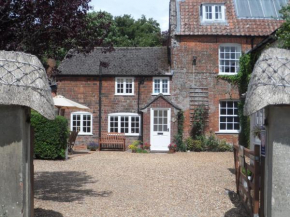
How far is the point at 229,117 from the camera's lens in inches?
981

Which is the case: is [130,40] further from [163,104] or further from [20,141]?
[20,141]

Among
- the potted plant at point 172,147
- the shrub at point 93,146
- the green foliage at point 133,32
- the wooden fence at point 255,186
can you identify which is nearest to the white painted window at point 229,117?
the potted plant at point 172,147

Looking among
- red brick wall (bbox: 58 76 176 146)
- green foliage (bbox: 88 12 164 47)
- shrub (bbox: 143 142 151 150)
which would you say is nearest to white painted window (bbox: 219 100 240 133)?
red brick wall (bbox: 58 76 176 146)

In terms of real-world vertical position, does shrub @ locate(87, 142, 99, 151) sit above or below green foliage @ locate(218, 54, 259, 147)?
below

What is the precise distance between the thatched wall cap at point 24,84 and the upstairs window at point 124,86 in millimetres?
19420

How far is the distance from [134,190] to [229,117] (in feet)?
49.2

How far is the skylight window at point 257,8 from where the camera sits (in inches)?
1017

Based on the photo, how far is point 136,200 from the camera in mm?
9586

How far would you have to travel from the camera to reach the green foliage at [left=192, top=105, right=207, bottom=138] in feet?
79.8

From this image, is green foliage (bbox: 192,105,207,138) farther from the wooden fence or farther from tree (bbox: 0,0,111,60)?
tree (bbox: 0,0,111,60)

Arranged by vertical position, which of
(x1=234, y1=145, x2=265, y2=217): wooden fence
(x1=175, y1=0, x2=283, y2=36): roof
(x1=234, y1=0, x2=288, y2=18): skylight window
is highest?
(x1=234, y1=0, x2=288, y2=18): skylight window

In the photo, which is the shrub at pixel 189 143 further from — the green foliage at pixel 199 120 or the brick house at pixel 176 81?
the green foliage at pixel 199 120

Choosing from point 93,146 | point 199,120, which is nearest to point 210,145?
point 199,120

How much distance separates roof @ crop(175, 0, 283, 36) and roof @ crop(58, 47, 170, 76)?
2.26m
